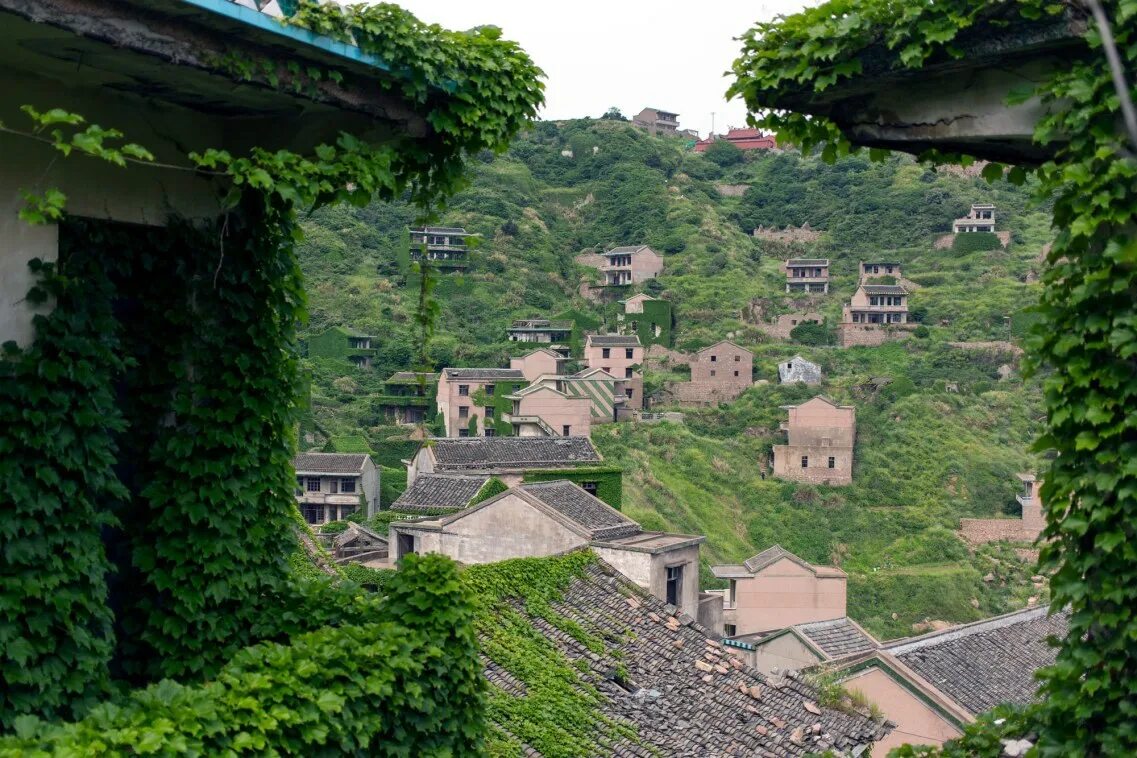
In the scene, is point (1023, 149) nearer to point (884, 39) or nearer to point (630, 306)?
point (884, 39)

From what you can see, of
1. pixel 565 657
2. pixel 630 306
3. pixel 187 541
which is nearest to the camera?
pixel 187 541

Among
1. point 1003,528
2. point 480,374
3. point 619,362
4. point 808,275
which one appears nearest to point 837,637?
point 1003,528

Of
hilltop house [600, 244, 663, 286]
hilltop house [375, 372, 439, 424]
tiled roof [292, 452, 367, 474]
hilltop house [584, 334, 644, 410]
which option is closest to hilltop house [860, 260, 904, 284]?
hilltop house [600, 244, 663, 286]

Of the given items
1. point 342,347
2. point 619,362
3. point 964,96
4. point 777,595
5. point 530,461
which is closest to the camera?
point 964,96

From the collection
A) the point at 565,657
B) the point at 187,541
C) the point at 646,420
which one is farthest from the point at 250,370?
the point at 646,420

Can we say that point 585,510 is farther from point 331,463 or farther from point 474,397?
point 474,397

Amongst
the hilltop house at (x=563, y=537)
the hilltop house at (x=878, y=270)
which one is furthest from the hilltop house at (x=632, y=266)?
the hilltop house at (x=563, y=537)

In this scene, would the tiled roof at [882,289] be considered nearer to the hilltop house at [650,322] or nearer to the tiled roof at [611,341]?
the hilltop house at [650,322]
